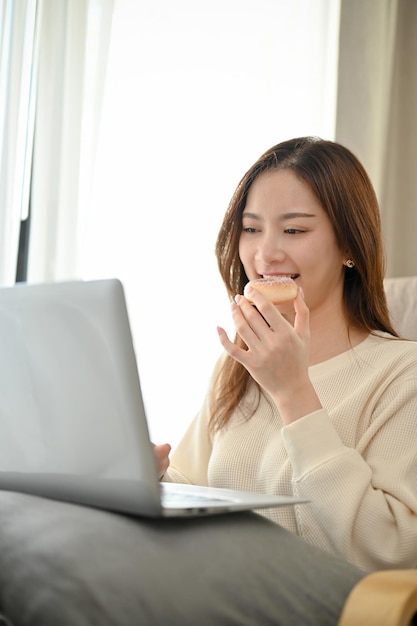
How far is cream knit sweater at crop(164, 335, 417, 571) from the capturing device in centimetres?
134

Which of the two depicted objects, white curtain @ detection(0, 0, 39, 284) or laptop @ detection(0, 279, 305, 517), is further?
white curtain @ detection(0, 0, 39, 284)

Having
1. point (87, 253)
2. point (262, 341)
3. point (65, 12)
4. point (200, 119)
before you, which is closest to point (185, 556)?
point (262, 341)

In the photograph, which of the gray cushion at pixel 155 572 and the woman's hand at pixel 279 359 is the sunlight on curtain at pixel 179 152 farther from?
the gray cushion at pixel 155 572

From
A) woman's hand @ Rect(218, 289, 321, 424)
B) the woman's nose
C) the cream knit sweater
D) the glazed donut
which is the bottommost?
the cream knit sweater

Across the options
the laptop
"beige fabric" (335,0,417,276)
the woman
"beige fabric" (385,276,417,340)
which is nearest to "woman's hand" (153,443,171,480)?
the woman

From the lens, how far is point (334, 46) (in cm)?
333

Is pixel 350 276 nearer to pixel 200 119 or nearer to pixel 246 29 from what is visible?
pixel 200 119

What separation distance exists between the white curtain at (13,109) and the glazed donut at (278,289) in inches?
43.9

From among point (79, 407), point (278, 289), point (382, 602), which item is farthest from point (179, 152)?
point (382, 602)

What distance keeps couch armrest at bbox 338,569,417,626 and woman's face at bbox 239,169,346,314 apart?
34.3 inches

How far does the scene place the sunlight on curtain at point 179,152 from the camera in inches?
113

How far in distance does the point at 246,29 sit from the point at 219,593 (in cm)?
268

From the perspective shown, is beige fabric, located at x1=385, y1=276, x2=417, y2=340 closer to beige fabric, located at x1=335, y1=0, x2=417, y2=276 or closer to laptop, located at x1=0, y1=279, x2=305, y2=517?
laptop, located at x1=0, y1=279, x2=305, y2=517

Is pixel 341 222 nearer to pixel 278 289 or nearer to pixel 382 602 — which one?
pixel 278 289
